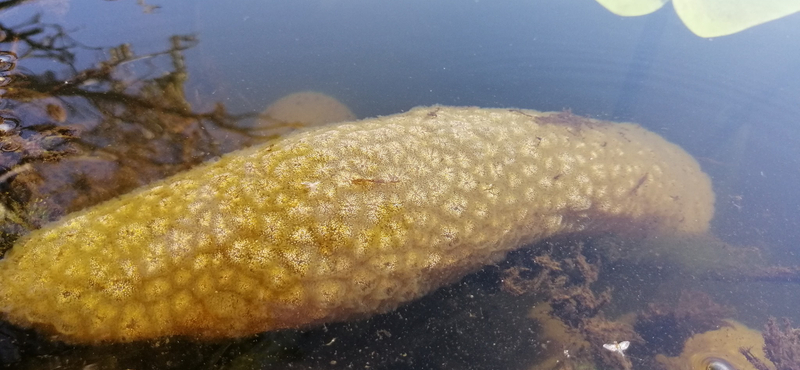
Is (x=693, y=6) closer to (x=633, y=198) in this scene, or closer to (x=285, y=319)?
(x=633, y=198)

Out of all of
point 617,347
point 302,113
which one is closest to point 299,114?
point 302,113

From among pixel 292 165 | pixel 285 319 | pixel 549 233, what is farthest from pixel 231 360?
pixel 549 233

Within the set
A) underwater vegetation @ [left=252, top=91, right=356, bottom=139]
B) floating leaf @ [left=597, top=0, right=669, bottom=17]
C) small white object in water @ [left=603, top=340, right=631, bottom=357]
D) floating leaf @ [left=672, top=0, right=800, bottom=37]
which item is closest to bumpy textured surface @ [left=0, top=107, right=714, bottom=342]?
underwater vegetation @ [left=252, top=91, right=356, bottom=139]

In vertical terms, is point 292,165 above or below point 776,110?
below

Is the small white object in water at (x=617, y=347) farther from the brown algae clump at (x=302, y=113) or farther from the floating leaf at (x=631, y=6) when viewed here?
the floating leaf at (x=631, y=6)

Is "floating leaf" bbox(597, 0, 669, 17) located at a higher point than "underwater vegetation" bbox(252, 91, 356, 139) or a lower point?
higher

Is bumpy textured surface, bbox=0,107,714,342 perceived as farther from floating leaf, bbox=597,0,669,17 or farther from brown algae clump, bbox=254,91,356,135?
floating leaf, bbox=597,0,669,17
